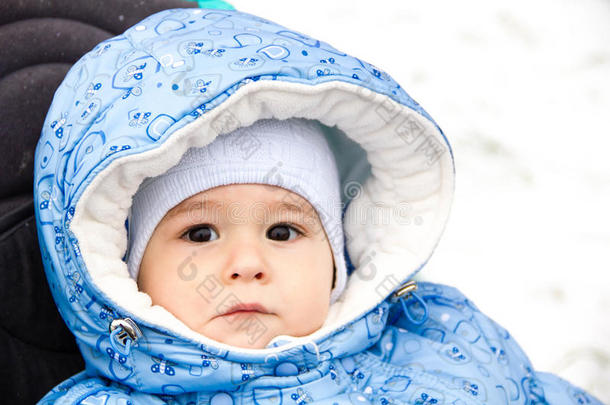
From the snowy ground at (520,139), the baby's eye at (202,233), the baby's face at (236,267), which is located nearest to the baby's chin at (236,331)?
the baby's face at (236,267)

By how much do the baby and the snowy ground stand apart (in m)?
0.43

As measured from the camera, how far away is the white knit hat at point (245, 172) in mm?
1043

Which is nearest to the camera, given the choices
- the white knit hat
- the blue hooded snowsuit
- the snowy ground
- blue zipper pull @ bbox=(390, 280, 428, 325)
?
the blue hooded snowsuit

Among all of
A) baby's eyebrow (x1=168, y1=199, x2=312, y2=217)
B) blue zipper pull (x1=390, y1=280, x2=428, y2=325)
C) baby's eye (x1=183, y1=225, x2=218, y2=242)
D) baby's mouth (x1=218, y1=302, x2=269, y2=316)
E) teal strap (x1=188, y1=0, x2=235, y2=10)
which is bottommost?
blue zipper pull (x1=390, y1=280, x2=428, y2=325)

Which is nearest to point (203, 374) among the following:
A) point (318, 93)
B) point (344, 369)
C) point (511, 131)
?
point (344, 369)

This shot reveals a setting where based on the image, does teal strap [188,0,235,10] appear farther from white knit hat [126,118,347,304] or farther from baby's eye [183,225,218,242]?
baby's eye [183,225,218,242]

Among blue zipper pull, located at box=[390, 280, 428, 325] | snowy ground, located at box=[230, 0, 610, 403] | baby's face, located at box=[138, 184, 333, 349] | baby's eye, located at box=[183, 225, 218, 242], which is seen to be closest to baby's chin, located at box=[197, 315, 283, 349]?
baby's face, located at box=[138, 184, 333, 349]

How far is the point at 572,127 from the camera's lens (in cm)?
157

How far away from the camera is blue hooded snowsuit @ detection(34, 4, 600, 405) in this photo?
3.09 ft

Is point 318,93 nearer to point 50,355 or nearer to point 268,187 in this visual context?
point 268,187

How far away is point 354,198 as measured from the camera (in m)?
1.31

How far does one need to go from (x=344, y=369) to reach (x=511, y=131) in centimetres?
74

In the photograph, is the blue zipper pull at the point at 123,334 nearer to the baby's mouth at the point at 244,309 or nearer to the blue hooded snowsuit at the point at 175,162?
the blue hooded snowsuit at the point at 175,162

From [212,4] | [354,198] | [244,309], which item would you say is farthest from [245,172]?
[212,4]
